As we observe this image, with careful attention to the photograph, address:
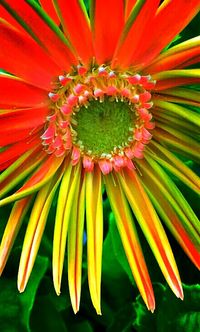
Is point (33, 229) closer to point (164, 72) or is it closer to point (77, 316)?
point (164, 72)

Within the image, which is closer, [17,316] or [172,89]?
[172,89]

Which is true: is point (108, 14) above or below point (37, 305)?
above

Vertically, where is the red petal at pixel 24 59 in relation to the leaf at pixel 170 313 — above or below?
above

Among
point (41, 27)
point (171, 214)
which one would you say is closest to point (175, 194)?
point (171, 214)

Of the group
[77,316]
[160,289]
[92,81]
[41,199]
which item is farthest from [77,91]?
[77,316]

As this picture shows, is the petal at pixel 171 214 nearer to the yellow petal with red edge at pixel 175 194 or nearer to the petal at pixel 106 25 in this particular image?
the yellow petal with red edge at pixel 175 194

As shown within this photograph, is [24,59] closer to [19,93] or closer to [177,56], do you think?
[19,93]

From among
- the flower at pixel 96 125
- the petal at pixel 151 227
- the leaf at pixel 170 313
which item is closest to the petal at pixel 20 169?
the flower at pixel 96 125
